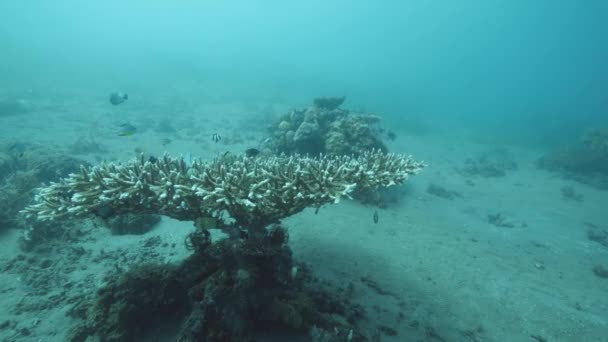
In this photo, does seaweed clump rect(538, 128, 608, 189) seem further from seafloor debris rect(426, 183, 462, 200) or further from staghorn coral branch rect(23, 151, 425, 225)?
staghorn coral branch rect(23, 151, 425, 225)

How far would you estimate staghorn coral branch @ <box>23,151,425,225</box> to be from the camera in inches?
157

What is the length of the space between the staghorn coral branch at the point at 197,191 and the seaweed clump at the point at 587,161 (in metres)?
22.6

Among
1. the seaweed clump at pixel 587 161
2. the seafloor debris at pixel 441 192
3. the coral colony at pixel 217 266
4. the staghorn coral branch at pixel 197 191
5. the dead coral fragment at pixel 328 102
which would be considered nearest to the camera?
the coral colony at pixel 217 266

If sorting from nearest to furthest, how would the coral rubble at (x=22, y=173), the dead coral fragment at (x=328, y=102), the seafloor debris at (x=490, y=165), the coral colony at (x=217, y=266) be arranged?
the coral colony at (x=217, y=266)
the coral rubble at (x=22, y=173)
the dead coral fragment at (x=328, y=102)
the seafloor debris at (x=490, y=165)

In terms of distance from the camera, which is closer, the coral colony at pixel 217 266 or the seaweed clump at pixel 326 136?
the coral colony at pixel 217 266

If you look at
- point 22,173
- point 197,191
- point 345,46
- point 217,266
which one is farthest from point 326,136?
point 345,46

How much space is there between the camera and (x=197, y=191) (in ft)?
12.6

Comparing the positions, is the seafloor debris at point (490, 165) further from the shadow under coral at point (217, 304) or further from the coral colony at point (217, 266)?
the shadow under coral at point (217, 304)

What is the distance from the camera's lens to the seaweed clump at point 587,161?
1873 centimetres

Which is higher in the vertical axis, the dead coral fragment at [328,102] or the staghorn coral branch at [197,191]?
the dead coral fragment at [328,102]

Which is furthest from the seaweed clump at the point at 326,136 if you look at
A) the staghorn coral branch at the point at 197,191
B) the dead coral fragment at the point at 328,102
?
the staghorn coral branch at the point at 197,191

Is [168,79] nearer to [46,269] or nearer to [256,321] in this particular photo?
[46,269]

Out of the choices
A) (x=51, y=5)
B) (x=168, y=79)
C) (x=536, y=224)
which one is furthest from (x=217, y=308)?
(x=51, y=5)

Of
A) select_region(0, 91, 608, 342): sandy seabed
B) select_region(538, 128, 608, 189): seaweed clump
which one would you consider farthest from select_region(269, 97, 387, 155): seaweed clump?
select_region(538, 128, 608, 189): seaweed clump
